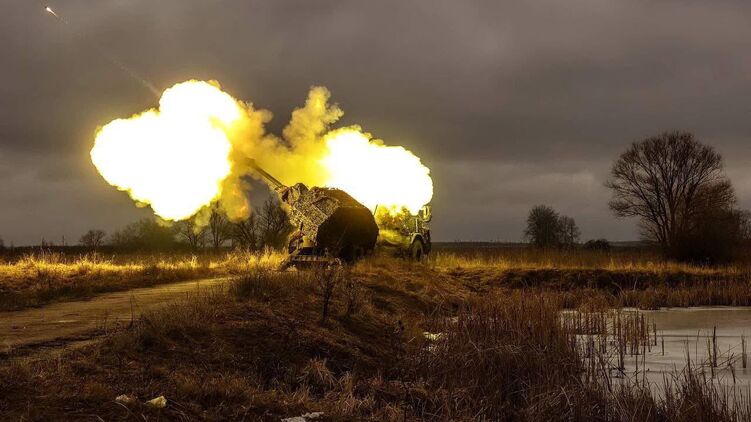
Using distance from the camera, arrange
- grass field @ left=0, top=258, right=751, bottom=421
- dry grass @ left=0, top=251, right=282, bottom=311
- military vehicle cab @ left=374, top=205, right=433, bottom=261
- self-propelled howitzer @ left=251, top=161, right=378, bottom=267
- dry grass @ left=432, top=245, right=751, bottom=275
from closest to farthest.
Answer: grass field @ left=0, top=258, right=751, bottom=421 → dry grass @ left=0, top=251, right=282, bottom=311 → self-propelled howitzer @ left=251, top=161, right=378, bottom=267 → military vehicle cab @ left=374, top=205, right=433, bottom=261 → dry grass @ left=432, top=245, right=751, bottom=275

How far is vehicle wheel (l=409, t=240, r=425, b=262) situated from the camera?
27.5m

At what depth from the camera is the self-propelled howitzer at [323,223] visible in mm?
23250

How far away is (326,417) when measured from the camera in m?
7.80

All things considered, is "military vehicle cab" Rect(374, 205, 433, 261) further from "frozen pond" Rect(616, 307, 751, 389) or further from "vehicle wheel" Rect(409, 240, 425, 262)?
"frozen pond" Rect(616, 307, 751, 389)

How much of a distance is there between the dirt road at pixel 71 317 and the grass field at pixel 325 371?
1050 mm

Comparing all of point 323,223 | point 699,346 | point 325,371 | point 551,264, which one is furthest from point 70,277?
point 551,264

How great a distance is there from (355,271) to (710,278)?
18.6m

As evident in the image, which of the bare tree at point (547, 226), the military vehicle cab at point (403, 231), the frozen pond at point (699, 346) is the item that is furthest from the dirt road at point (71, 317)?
the bare tree at point (547, 226)

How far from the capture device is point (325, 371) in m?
10.4

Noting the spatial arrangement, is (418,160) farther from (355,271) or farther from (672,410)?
(672,410)

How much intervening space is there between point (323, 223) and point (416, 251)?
6.07 meters

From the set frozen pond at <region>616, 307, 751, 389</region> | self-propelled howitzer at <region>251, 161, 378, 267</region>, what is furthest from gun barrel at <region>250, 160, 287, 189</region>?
frozen pond at <region>616, 307, 751, 389</region>

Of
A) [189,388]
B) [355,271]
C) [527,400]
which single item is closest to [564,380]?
[527,400]

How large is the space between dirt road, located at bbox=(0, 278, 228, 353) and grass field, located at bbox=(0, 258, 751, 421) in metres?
1.05
